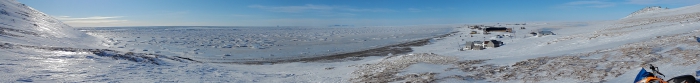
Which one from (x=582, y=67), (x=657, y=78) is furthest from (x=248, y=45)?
(x=657, y=78)

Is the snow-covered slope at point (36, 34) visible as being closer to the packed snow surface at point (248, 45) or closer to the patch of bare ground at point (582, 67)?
the packed snow surface at point (248, 45)

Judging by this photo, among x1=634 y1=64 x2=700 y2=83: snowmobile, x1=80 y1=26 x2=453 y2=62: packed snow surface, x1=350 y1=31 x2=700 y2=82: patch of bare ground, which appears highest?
x1=634 y1=64 x2=700 y2=83: snowmobile

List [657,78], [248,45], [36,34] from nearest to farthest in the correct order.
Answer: [657,78] → [36,34] → [248,45]

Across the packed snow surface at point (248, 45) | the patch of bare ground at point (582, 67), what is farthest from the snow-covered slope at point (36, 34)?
the patch of bare ground at point (582, 67)

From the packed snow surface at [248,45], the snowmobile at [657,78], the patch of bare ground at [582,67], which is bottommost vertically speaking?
the packed snow surface at [248,45]

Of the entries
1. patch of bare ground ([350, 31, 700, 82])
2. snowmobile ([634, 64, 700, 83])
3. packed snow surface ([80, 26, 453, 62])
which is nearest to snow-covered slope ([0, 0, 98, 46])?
packed snow surface ([80, 26, 453, 62])

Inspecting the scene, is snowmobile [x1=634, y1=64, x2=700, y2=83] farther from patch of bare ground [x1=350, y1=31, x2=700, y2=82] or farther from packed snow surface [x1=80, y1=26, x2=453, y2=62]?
packed snow surface [x1=80, y1=26, x2=453, y2=62]

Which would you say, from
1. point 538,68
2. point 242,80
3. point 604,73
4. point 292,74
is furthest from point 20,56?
point 604,73

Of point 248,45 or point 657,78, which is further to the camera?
point 248,45

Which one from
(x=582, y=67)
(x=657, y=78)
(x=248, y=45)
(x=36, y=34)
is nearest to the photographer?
(x=657, y=78)

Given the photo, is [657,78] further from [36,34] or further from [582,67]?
[36,34]

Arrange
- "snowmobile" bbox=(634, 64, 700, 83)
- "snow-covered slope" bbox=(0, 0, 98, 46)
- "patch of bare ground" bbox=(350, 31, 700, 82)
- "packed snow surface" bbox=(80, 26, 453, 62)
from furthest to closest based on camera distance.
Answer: "packed snow surface" bbox=(80, 26, 453, 62), "snow-covered slope" bbox=(0, 0, 98, 46), "patch of bare ground" bbox=(350, 31, 700, 82), "snowmobile" bbox=(634, 64, 700, 83)

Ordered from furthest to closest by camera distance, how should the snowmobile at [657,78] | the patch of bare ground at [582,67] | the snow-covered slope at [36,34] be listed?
the snow-covered slope at [36,34] → the patch of bare ground at [582,67] → the snowmobile at [657,78]
